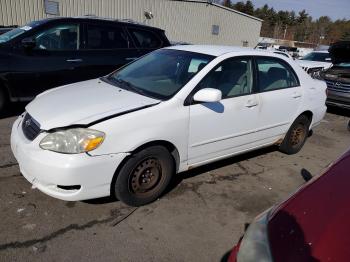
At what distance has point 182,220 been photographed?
3.40 meters

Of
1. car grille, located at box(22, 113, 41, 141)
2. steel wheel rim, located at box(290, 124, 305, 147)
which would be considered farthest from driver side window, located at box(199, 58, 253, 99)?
Result: car grille, located at box(22, 113, 41, 141)

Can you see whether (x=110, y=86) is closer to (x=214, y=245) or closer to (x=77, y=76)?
(x=214, y=245)

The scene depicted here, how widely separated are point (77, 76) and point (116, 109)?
136 inches

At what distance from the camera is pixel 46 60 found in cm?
603

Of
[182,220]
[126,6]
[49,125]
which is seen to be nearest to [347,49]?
[182,220]

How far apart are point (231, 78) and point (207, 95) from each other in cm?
76

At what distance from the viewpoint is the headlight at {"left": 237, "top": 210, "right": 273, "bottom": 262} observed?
170 centimetres

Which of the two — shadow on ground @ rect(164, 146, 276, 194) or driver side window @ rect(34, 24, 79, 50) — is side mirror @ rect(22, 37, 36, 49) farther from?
shadow on ground @ rect(164, 146, 276, 194)

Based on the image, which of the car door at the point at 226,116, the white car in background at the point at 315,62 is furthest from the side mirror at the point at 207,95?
the white car in background at the point at 315,62

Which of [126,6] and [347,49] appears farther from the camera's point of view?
[126,6]

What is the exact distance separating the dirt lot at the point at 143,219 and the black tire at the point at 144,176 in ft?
0.44

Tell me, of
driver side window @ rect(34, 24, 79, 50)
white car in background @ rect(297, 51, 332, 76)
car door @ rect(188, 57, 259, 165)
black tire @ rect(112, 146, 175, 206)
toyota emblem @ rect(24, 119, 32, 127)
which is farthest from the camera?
white car in background @ rect(297, 51, 332, 76)

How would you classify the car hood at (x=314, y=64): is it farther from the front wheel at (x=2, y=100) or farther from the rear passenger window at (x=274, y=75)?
the front wheel at (x=2, y=100)

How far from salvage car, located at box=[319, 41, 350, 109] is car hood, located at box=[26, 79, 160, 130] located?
22.6 ft
